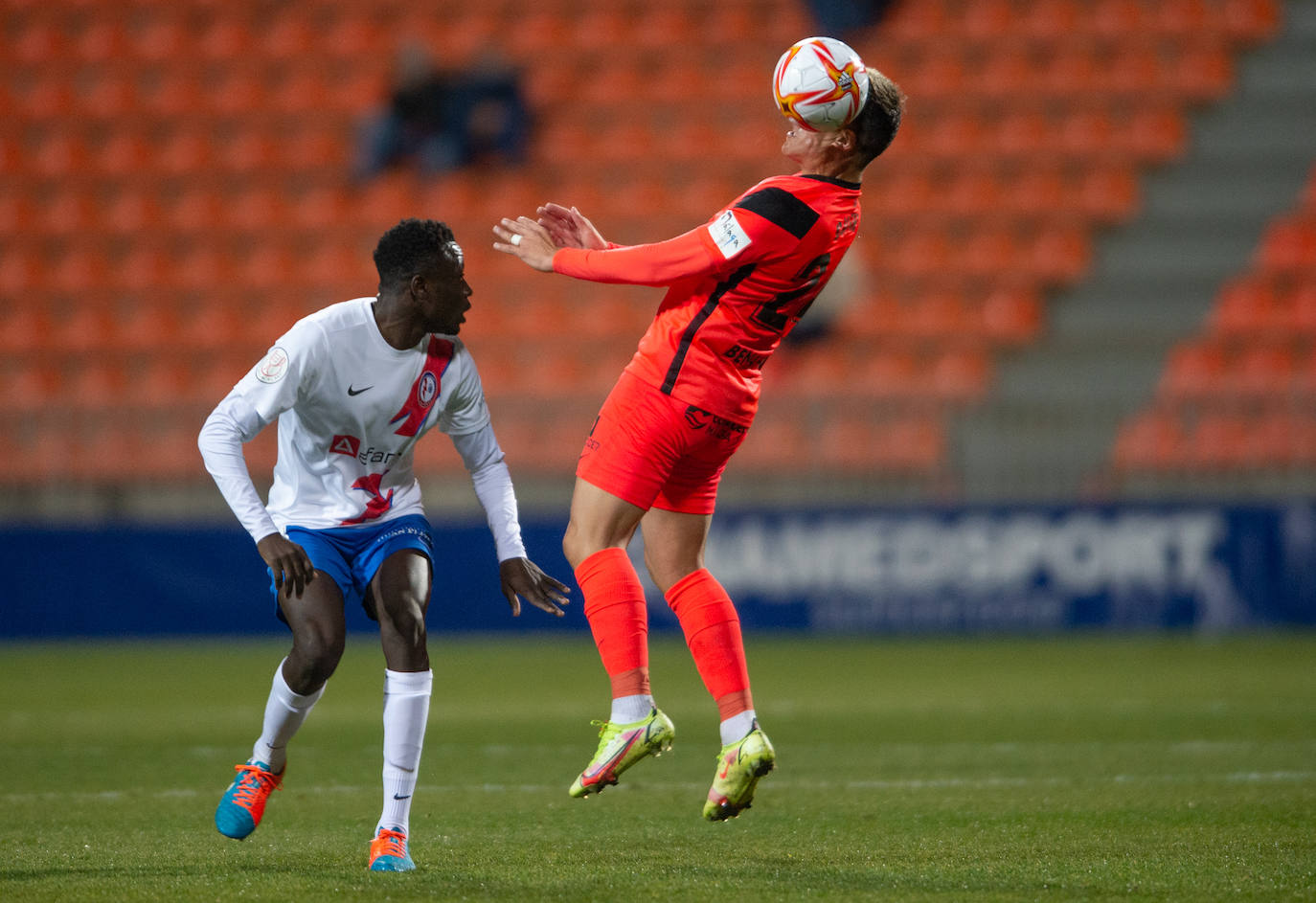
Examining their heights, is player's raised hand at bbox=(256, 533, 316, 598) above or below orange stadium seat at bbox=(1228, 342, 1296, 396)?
above

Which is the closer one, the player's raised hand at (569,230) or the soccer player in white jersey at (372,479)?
the soccer player in white jersey at (372,479)

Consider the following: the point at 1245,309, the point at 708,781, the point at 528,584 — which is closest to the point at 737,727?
the point at 528,584

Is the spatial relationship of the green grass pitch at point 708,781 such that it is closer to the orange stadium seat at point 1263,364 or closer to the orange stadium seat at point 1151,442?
the orange stadium seat at point 1151,442

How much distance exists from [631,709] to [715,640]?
0.33m

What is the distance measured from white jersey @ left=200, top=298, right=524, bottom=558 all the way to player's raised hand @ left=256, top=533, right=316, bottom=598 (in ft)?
1.03

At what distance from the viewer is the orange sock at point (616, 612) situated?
4594mm

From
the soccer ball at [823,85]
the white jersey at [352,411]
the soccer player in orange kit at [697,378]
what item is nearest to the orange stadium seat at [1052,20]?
→ the soccer player in orange kit at [697,378]

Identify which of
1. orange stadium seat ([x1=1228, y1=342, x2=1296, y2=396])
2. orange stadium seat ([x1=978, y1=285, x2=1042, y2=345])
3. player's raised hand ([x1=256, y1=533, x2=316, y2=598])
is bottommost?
orange stadium seat ([x1=1228, y1=342, x2=1296, y2=396])

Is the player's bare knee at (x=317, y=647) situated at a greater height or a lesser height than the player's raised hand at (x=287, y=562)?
lesser

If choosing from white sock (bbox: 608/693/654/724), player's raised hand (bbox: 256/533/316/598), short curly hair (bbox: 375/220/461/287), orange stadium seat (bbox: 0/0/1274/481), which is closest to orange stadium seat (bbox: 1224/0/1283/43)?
orange stadium seat (bbox: 0/0/1274/481)

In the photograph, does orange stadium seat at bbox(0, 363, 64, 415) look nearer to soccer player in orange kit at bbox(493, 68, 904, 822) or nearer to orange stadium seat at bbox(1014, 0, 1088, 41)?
→ orange stadium seat at bbox(1014, 0, 1088, 41)

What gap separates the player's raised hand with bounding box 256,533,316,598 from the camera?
4.19 metres

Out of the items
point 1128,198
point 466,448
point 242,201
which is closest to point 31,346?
point 242,201

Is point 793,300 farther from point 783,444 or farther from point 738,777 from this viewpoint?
point 783,444
